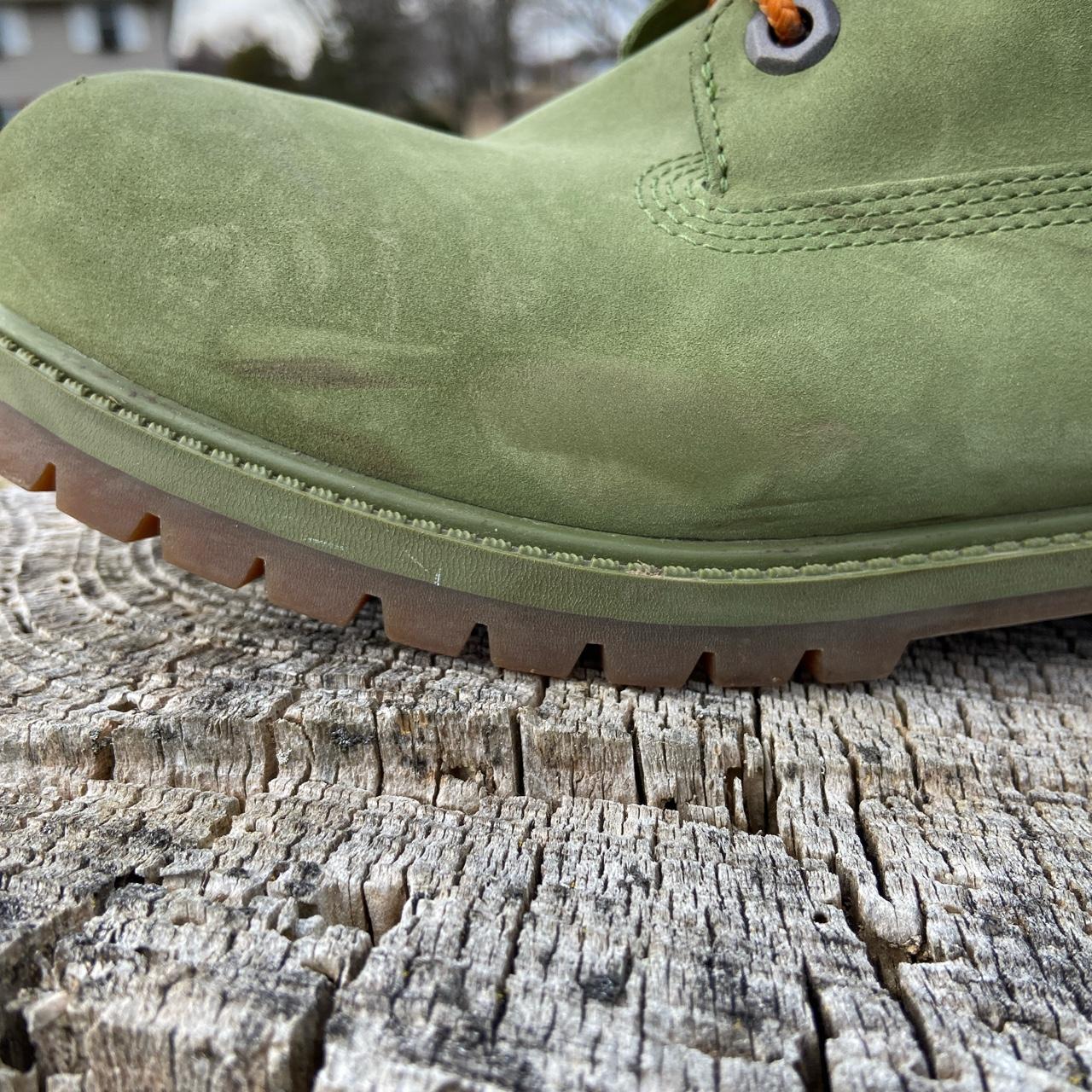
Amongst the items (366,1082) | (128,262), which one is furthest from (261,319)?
(366,1082)

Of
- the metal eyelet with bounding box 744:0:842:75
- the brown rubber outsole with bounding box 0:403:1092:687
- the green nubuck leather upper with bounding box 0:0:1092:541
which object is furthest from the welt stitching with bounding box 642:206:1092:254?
the brown rubber outsole with bounding box 0:403:1092:687

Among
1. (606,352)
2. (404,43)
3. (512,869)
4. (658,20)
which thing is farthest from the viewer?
(404,43)

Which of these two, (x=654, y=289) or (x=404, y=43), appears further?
(x=404, y=43)

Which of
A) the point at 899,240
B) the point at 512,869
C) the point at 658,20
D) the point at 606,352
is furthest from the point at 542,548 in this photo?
the point at 658,20

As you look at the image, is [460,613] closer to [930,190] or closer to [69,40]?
[930,190]

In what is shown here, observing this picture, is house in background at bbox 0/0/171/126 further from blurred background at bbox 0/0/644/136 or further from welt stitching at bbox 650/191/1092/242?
welt stitching at bbox 650/191/1092/242

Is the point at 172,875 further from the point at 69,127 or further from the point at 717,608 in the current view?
the point at 69,127

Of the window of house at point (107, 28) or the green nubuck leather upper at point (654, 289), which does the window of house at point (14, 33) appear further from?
the green nubuck leather upper at point (654, 289)
